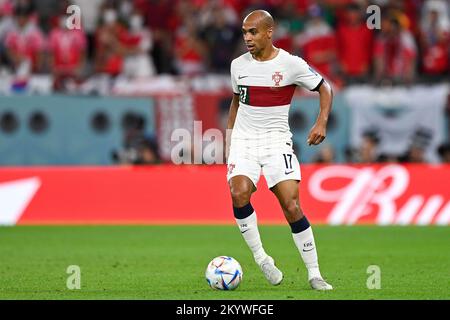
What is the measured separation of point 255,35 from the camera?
11109 millimetres

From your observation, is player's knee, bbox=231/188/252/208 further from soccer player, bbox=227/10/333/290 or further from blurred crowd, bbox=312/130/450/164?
blurred crowd, bbox=312/130/450/164

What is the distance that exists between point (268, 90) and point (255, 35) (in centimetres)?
57

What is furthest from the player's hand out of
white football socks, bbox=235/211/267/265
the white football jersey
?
white football socks, bbox=235/211/267/265

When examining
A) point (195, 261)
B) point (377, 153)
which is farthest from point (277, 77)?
point (377, 153)

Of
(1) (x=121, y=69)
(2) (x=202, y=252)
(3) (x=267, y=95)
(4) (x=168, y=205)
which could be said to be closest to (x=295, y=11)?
(1) (x=121, y=69)

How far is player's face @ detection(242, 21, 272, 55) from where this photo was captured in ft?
36.3

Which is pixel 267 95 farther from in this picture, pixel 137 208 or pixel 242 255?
pixel 137 208

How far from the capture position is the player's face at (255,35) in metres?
11.1

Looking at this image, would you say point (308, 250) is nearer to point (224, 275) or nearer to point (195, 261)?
point (224, 275)

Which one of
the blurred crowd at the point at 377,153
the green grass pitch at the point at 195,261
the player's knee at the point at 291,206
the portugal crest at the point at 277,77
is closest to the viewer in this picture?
the green grass pitch at the point at 195,261

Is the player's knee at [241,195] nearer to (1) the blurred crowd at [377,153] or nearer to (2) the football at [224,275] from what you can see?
(2) the football at [224,275]

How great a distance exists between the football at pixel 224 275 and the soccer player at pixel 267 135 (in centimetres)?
30

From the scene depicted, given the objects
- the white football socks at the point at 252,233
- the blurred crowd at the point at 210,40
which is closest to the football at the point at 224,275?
the white football socks at the point at 252,233

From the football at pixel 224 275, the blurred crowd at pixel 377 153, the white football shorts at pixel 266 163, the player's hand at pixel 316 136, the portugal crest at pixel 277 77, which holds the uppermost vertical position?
the portugal crest at pixel 277 77
